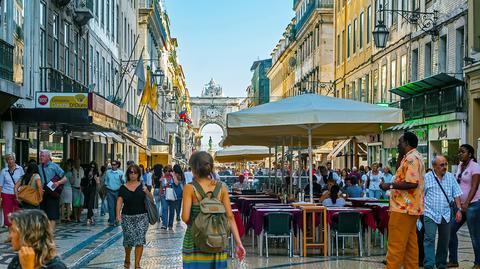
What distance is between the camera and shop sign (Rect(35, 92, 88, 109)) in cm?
2164

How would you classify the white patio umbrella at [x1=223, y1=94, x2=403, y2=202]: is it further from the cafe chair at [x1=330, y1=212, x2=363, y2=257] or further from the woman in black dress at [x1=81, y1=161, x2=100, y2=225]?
the woman in black dress at [x1=81, y1=161, x2=100, y2=225]

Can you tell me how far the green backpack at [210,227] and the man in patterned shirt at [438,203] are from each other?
479cm

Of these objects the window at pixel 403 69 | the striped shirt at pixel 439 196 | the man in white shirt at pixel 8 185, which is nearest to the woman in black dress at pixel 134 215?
the striped shirt at pixel 439 196

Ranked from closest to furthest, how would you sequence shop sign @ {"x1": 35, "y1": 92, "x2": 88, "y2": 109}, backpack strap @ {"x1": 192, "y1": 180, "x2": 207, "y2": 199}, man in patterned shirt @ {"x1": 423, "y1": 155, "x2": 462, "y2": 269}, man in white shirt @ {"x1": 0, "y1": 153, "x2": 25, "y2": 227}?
backpack strap @ {"x1": 192, "y1": 180, "x2": 207, "y2": 199}, man in patterned shirt @ {"x1": 423, "y1": 155, "x2": 462, "y2": 269}, man in white shirt @ {"x1": 0, "y1": 153, "x2": 25, "y2": 227}, shop sign @ {"x1": 35, "y1": 92, "x2": 88, "y2": 109}

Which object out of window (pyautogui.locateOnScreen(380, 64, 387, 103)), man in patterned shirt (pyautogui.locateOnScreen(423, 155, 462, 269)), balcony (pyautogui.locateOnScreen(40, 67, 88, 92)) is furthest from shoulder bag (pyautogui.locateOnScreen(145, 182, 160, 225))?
window (pyautogui.locateOnScreen(380, 64, 387, 103))

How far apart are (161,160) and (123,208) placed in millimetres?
60794

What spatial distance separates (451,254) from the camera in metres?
12.5

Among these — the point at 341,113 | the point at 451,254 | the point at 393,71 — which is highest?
the point at 393,71

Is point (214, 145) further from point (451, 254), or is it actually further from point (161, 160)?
point (451, 254)

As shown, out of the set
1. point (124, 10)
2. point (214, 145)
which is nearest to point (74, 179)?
point (124, 10)

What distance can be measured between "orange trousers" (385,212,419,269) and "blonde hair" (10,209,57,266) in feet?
19.5

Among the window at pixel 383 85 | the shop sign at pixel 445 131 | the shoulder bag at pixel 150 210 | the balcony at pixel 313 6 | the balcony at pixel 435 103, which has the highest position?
the balcony at pixel 313 6

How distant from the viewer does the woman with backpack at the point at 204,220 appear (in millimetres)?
7461

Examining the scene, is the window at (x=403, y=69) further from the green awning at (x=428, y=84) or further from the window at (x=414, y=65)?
the window at (x=414, y=65)
